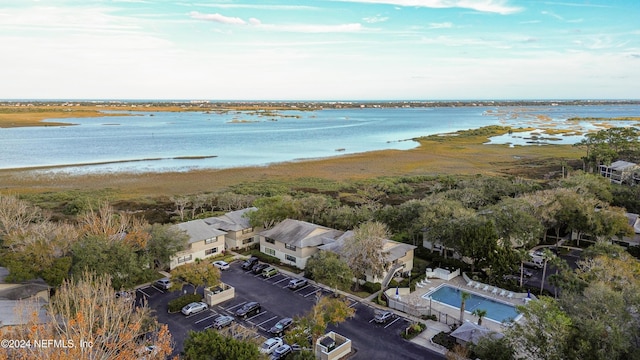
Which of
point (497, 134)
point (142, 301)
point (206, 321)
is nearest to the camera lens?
point (206, 321)

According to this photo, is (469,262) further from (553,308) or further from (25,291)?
(25,291)

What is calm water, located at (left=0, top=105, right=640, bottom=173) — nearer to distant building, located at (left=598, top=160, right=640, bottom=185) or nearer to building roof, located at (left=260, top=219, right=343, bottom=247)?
building roof, located at (left=260, top=219, right=343, bottom=247)

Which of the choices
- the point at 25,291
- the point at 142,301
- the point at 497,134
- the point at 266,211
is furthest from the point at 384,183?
the point at 497,134

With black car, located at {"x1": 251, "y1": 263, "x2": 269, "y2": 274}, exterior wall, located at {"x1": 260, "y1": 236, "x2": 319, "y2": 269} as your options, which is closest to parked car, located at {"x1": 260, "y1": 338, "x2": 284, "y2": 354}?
black car, located at {"x1": 251, "y1": 263, "x2": 269, "y2": 274}

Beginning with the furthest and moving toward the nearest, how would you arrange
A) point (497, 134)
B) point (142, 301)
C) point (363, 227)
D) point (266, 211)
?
point (497, 134)
point (266, 211)
point (363, 227)
point (142, 301)

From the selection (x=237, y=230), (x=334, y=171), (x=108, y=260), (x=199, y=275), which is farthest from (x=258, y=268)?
(x=334, y=171)

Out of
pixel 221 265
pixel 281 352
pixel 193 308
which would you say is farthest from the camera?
pixel 221 265

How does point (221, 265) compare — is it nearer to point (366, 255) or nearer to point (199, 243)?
point (199, 243)
